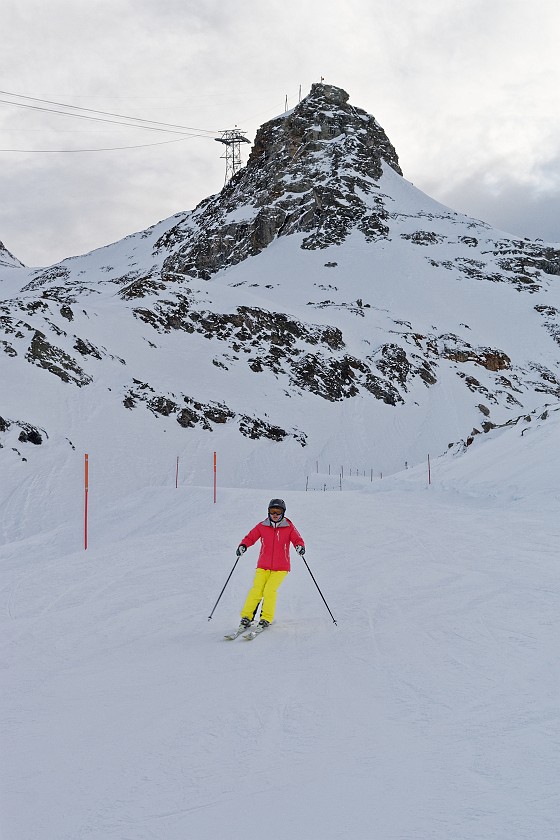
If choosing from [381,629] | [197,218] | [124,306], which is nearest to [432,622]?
[381,629]

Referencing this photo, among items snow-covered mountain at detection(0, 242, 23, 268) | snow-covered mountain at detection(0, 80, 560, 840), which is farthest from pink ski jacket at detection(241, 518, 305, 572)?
snow-covered mountain at detection(0, 242, 23, 268)

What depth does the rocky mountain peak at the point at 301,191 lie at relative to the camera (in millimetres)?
100750

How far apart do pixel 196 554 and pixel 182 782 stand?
336 inches

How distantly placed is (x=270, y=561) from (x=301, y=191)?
10813cm

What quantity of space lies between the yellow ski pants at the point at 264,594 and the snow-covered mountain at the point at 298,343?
2185 cm

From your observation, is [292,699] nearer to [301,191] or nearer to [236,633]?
[236,633]

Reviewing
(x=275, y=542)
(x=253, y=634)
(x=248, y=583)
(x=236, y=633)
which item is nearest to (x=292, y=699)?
(x=253, y=634)

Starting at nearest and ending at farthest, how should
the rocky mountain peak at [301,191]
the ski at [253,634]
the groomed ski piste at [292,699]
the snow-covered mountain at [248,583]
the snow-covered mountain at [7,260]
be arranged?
1. the groomed ski piste at [292,699]
2. the snow-covered mountain at [248,583]
3. the ski at [253,634]
4. the rocky mountain peak at [301,191]
5. the snow-covered mountain at [7,260]

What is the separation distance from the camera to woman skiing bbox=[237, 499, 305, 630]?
7.28 m

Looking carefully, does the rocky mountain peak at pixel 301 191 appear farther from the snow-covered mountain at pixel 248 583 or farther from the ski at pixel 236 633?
the ski at pixel 236 633

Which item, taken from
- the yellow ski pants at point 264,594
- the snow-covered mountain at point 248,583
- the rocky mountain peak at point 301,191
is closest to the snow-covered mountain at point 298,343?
the snow-covered mountain at point 248,583

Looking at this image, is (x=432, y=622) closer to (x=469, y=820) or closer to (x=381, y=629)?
(x=381, y=629)

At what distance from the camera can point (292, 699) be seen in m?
5.08

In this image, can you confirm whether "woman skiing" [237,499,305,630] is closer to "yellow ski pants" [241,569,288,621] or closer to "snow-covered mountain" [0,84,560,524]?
Answer: "yellow ski pants" [241,569,288,621]
